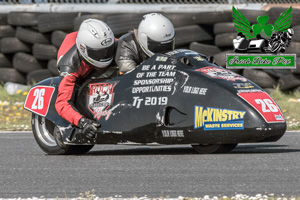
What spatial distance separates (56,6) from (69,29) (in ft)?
2.52

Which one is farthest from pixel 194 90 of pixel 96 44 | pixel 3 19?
pixel 3 19

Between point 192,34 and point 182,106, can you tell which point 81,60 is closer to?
point 182,106

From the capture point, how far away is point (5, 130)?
10.6 metres

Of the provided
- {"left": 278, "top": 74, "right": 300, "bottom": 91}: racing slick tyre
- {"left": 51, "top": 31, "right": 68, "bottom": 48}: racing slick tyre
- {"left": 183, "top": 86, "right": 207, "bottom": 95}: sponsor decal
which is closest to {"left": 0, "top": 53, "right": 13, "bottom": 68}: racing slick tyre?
{"left": 51, "top": 31, "right": 68, "bottom": 48}: racing slick tyre

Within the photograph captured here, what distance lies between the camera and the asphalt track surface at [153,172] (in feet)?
16.0

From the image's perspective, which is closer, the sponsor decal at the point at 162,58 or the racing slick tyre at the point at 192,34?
the sponsor decal at the point at 162,58

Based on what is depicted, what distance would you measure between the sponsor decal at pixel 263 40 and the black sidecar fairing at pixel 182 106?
4.81 metres

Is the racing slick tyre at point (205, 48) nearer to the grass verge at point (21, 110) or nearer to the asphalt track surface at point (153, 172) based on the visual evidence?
the grass verge at point (21, 110)

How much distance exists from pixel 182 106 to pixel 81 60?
1.34 metres

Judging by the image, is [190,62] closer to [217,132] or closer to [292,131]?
[217,132]

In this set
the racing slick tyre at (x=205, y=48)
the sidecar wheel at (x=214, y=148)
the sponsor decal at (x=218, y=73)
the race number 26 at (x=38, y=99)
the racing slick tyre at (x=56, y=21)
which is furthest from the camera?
the racing slick tyre at (x=56, y=21)

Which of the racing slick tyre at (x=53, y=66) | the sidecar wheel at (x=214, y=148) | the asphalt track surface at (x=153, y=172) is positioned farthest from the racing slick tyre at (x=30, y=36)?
the sidecar wheel at (x=214, y=148)

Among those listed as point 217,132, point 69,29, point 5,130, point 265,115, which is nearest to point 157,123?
point 217,132

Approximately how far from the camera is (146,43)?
710cm
